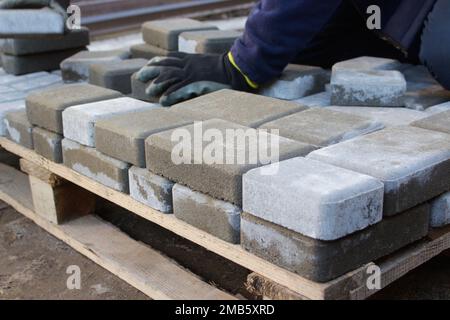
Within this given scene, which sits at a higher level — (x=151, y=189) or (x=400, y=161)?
(x=400, y=161)

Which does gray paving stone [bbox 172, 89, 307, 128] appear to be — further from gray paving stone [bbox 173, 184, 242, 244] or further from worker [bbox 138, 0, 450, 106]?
gray paving stone [bbox 173, 184, 242, 244]

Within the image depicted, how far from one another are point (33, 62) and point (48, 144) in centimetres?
125

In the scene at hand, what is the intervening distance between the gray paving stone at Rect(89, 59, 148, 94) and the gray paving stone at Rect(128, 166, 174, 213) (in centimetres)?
102

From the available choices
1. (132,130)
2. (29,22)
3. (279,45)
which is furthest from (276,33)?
(29,22)

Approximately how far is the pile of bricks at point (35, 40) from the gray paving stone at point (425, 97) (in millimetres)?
1632

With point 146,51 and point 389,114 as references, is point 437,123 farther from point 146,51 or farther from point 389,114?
point 146,51

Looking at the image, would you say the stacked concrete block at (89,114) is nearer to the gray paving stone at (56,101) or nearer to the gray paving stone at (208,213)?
the gray paving stone at (56,101)

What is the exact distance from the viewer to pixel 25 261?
2752 millimetres

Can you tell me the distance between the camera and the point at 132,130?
2.31 meters

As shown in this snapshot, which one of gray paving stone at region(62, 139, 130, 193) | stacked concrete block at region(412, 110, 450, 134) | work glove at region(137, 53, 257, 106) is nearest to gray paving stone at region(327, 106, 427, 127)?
stacked concrete block at region(412, 110, 450, 134)

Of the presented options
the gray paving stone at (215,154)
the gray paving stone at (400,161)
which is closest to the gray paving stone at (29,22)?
the gray paving stone at (215,154)

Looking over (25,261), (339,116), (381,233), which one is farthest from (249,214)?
(25,261)

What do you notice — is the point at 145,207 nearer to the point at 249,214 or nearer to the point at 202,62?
the point at 249,214

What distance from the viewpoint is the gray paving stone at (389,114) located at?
261 cm
